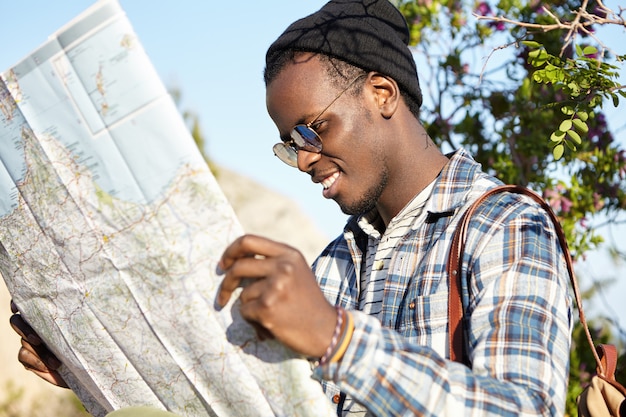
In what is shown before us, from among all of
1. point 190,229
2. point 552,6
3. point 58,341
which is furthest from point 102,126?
point 552,6

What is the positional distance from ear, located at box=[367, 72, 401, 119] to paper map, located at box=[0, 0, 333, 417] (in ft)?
2.97

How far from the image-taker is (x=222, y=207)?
1.55m

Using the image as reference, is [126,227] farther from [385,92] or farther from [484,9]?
[484,9]

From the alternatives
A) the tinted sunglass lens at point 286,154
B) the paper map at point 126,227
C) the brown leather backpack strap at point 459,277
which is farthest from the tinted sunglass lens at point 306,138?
the paper map at point 126,227

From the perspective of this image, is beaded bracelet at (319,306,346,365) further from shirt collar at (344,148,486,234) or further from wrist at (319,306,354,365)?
shirt collar at (344,148,486,234)

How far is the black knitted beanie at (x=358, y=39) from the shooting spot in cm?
229

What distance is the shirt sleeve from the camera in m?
1.45

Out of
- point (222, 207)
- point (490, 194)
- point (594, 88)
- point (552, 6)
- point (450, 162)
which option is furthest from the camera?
point (552, 6)

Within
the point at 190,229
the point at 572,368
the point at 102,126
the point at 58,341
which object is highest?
the point at 102,126

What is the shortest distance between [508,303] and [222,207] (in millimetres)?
652

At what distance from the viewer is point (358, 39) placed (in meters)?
2.34

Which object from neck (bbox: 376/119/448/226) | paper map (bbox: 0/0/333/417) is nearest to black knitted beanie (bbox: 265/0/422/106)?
neck (bbox: 376/119/448/226)

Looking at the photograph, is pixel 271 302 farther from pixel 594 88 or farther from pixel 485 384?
pixel 594 88

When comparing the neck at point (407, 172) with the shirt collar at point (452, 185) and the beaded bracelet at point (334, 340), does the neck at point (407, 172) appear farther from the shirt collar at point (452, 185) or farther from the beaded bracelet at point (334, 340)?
the beaded bracelet at point (334, 340)
